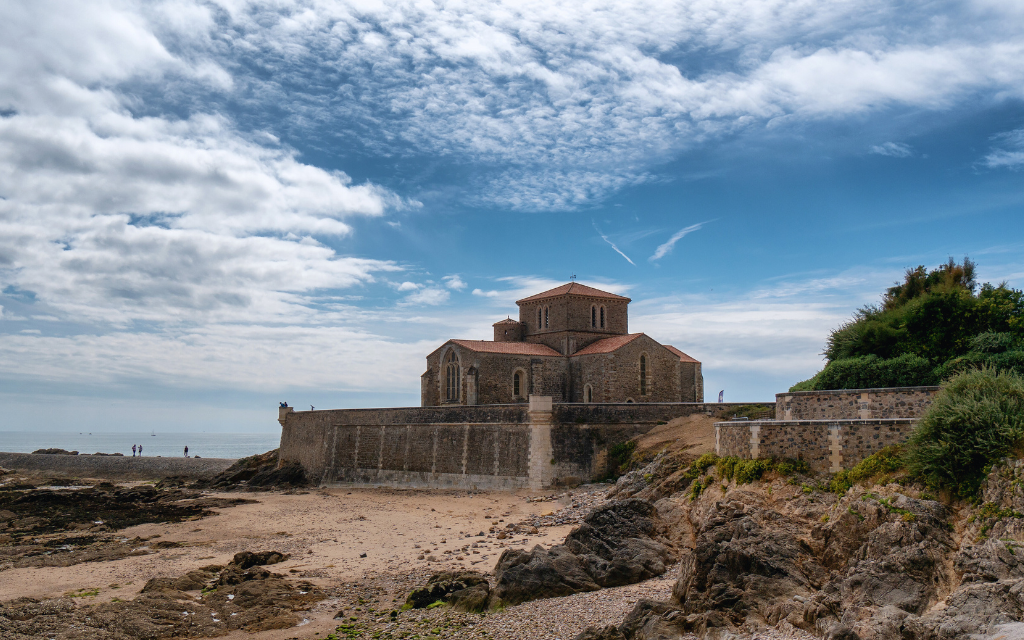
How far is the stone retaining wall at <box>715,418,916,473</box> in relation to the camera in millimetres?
12906

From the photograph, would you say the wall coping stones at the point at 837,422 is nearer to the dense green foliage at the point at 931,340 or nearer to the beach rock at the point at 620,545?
the beach rock at the point at 620,545

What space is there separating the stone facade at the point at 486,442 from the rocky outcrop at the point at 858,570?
46.9 ft

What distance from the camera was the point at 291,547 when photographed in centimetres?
2034

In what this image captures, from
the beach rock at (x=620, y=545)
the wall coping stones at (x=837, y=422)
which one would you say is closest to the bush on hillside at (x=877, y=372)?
the wall coping stones at (x=837, y=422)

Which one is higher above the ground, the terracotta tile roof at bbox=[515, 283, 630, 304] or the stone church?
the terracotta tile roof at bbox=[515, 283, 630, 304]

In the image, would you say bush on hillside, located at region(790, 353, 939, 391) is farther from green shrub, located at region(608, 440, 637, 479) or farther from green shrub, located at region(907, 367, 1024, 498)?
green shrub, located at region(907, 367, 1024, 498)

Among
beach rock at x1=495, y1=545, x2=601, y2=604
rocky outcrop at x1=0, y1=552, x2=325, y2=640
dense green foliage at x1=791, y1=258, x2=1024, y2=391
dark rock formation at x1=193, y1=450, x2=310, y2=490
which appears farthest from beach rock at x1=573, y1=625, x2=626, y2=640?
dark rock formation at x1=193, y1=450, x2=310, y2=490

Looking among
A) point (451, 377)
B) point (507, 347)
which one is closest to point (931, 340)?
point (507, 347)

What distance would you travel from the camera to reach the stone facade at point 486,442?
2748 centimetres

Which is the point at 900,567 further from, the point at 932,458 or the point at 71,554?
the point at 71,554

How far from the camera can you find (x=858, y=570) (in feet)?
34.1

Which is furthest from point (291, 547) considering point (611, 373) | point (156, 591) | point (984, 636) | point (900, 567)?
point (611, 373)

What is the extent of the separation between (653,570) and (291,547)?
431 inches

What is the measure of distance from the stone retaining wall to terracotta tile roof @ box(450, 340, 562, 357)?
71.4 ft
